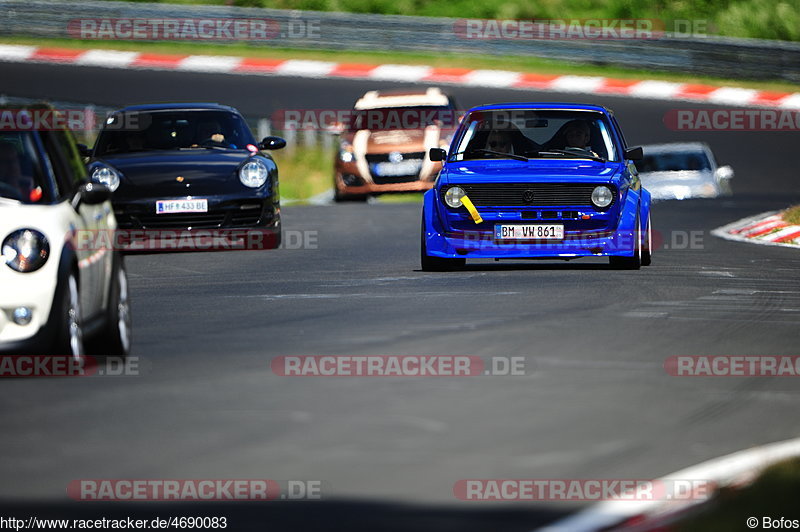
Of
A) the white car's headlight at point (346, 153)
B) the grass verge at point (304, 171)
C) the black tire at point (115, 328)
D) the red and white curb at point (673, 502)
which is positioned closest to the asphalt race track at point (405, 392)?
the red and white curb at point (673, 502)

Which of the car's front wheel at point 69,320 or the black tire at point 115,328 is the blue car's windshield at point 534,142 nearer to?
the black tire at point 115,328

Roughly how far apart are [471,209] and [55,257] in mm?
6216

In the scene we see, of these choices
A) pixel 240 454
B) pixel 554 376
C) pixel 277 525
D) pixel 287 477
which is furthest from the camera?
pixel 554 376

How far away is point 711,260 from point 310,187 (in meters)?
A: 13.2

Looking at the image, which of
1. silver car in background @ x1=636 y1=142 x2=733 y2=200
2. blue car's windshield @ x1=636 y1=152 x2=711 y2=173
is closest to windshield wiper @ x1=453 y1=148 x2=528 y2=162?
silver car in background @ x1=636 y1=142 x2=733 y2=200

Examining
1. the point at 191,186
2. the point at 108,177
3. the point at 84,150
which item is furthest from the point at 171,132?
the point at 191,186

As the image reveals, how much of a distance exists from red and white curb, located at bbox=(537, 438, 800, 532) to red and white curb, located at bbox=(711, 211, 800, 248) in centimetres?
1240

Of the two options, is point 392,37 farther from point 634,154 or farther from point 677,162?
point 634,154

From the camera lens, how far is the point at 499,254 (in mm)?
14547

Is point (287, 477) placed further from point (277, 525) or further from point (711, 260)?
point (711, 260)

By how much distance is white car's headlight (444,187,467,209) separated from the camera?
14.7 meters

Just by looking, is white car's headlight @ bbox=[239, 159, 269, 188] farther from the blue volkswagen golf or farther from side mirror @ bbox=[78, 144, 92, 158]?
the blue volkswagen golf

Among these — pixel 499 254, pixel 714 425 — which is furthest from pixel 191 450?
pixel 499 254

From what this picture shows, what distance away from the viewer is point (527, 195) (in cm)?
1464
